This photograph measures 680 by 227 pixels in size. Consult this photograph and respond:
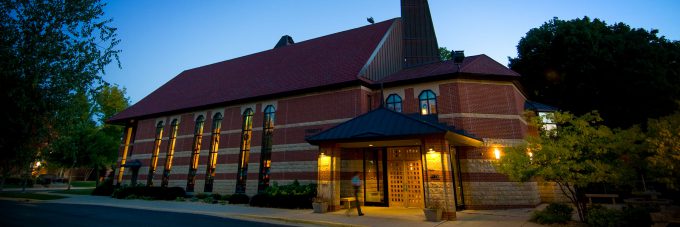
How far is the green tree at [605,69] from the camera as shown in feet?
70.4

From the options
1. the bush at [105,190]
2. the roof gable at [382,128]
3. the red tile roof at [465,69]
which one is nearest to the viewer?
the roof gable at [382,128]

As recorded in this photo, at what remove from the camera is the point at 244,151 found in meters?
21.6

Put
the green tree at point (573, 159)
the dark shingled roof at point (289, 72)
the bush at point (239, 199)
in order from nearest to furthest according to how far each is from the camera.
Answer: the green tree at point (573, 159), the dark shingled roof at point (289, 72), the bush at point (239, 199)

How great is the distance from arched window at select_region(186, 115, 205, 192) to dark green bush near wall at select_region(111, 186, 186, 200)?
2.84 feet

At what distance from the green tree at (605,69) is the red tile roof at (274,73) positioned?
1392cm

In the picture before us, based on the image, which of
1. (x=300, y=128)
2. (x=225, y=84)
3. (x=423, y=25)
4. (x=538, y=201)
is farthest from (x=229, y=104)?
(x=538, y=201)

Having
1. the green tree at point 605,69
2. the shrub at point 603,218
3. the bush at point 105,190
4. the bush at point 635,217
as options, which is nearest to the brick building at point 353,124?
the bush at point 105,190

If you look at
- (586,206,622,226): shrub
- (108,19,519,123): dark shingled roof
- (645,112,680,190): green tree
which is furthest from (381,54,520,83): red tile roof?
(586,206,622,226): shrub

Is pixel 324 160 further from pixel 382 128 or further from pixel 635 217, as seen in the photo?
pixel 635 217

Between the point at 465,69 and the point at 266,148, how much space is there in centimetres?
1318

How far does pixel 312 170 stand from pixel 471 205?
28.4 feet

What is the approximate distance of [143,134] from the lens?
27641 mm

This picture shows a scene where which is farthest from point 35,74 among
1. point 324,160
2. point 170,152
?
point 170,152

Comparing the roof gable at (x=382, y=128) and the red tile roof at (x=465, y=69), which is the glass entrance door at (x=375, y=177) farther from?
the red tile roof at (x=465, y=69)
